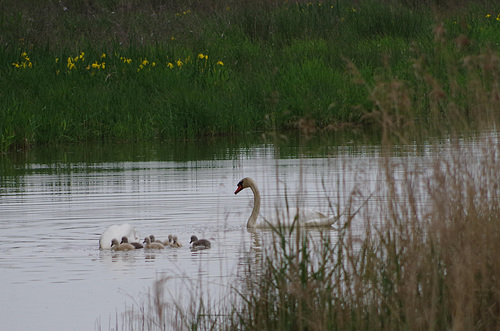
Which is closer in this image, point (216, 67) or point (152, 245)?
point (152, 245)

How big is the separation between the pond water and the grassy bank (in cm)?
96

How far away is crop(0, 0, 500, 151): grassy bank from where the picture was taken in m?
19.5

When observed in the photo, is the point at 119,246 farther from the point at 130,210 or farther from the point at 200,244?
the point at 130,210

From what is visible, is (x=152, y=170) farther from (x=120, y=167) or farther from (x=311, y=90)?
(x=311, y=90)

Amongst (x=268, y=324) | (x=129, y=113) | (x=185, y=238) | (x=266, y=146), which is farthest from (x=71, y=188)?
(x=268, y=324)

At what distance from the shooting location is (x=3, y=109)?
1872 cm

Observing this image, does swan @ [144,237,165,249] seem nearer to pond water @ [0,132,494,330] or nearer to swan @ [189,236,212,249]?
pond water @ [0,132,494,330]

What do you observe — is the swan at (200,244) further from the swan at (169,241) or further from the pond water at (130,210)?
the swan at (169,241)

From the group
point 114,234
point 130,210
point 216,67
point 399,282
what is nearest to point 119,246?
point 114,234

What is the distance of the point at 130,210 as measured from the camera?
1194 centimetres

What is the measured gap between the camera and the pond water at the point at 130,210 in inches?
291

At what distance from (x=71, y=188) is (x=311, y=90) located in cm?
845

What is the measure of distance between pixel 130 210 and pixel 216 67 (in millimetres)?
10496

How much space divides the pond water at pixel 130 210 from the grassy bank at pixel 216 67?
96 cm
